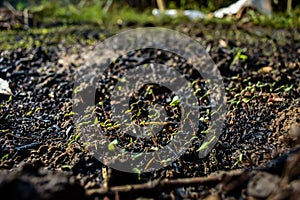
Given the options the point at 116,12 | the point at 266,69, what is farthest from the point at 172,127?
the point at 116,12

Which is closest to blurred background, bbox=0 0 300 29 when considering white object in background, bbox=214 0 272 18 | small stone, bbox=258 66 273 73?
white object in background, bbox=214 0 272 18

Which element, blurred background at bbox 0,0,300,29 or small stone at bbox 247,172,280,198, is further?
blurred background at bbox 0,0,300,29

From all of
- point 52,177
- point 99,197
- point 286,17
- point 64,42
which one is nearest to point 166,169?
point 99,197

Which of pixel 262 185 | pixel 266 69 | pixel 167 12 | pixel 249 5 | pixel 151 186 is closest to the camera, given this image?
pixel 262 185

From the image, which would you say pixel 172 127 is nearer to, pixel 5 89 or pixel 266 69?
pixel 266 69

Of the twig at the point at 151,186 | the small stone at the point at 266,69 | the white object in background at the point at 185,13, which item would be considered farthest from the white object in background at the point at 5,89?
the white object in background at the point at 185,13

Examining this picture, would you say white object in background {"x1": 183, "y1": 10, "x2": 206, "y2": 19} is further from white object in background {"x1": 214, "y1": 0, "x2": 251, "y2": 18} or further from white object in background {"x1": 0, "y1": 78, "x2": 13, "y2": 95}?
white object in background {"x1": 0, "y1": 78, "x2": 13, "y2": 95}

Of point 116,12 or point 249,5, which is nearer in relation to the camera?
point 249,5

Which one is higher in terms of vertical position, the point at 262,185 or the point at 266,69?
the point at 266,69

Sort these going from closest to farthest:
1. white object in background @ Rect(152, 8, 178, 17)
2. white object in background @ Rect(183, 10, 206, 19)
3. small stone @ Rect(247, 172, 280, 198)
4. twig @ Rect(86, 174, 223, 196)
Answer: small stone @ Rect(247, 172, 280, 198), twig @ Rect(86, 174, 223, 196), white object in background @ Rect(183, 10, 206, 19), white object in background @ Rect(152, 8, 178, 17)

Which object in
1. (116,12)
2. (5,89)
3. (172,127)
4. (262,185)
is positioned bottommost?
(262,185)
